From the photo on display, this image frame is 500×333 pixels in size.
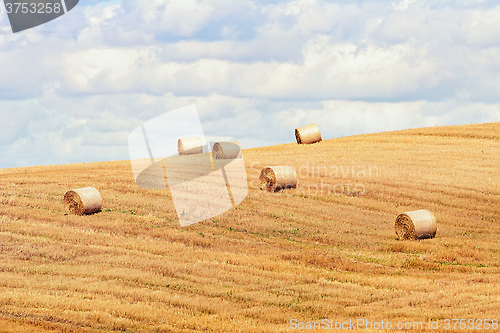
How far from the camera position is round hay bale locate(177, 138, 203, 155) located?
155 feet

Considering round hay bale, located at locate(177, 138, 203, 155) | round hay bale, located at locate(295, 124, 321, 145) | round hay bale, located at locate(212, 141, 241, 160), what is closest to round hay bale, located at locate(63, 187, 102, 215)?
round hay bale, located at locate(212, 141, 241, 160)

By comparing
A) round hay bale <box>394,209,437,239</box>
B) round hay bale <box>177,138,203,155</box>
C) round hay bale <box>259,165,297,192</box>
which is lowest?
round hay bale <box>394,209,437,239</box>

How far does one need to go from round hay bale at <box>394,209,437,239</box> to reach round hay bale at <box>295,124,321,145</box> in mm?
25873

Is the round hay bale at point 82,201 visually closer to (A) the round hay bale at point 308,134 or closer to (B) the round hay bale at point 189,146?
(B) the round hay bale at point 189,146

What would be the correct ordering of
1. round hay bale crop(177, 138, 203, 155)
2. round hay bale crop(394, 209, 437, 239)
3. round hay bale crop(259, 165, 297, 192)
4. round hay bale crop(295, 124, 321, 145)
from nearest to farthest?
round hay bale crop(394, 209, 437, 239) → round hay bale crop(259, 165, 297, 192) → round hay bale crop(177, 138, 203, 155) → round hay bale crop(295, 124, 321, 145)

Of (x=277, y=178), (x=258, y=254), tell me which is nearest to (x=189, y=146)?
(x=277, y=178)

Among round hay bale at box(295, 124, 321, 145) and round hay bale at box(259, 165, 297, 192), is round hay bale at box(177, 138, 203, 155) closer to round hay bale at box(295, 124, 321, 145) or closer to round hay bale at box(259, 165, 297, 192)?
round hay bale at box(295, 124, 321, 145)

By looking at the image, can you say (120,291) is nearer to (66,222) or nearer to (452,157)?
(66,222)

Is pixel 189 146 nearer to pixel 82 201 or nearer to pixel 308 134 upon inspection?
pixel 308 134

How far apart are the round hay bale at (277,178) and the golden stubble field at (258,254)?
662 mm

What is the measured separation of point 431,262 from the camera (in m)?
21.5

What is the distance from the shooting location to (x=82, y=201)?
26.3 m

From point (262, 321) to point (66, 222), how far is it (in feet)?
44.4

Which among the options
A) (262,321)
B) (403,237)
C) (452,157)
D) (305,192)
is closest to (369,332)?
(262,321)
